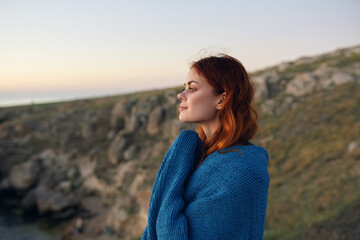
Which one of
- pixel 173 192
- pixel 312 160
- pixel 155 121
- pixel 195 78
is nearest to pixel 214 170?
pixel 173 192

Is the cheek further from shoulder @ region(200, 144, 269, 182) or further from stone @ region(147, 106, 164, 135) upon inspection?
stone @ region(147, 106, 164, 135)

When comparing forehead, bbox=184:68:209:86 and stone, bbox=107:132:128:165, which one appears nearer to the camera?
forehead, bbox=184:68:209:86

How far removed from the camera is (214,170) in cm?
171

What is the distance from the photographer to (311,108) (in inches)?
729

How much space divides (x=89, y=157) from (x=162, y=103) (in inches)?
428

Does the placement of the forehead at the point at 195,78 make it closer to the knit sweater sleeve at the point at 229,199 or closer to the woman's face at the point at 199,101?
the woman's face at the point at 199,101

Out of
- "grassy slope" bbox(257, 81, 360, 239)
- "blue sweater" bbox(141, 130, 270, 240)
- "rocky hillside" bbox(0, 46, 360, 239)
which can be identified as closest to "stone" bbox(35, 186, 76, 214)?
"rocky hillside" bbox(0, 46, 360, 239)

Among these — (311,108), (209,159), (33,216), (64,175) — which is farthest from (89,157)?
(209,159)

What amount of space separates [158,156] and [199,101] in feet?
71.0

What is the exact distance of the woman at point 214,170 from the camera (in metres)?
1.59

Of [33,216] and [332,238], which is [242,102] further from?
[33,216]

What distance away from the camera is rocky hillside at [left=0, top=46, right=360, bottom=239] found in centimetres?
962

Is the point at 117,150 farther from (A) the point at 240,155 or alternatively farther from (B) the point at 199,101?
(A) the point at 240,155

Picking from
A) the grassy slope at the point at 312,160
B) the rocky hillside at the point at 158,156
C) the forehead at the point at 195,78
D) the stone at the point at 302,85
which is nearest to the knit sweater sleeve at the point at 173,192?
the forehead at the point at 195,78
